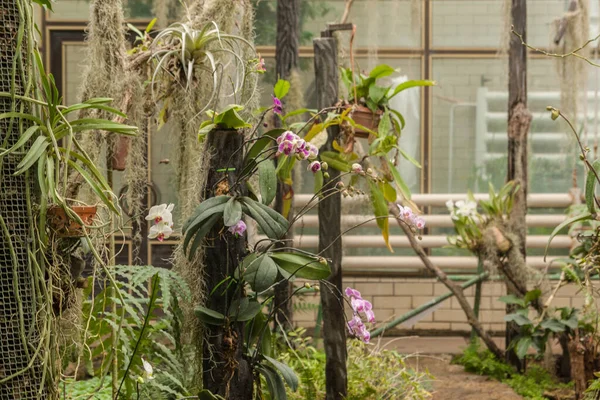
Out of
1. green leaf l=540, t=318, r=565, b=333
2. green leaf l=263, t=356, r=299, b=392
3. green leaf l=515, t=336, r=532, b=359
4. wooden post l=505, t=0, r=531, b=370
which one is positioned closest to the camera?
green leaf l=263, t=356, r=299, b=392

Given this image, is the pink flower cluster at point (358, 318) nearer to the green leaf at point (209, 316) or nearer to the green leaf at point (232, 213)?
the green leaf at point (209, 316)

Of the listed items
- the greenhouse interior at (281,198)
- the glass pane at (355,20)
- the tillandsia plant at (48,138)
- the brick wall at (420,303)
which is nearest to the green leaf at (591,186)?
the greenhouse interior at (281,198)

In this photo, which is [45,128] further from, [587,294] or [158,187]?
[158,187]

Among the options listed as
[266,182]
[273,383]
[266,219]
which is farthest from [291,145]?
[273,383]

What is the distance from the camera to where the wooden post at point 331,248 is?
359cm

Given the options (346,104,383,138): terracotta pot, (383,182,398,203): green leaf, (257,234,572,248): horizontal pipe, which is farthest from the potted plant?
(257,234,572,248): horizontal pipe

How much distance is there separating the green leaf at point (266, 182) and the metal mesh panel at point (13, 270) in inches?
31.7

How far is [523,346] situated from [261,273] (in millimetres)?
2674

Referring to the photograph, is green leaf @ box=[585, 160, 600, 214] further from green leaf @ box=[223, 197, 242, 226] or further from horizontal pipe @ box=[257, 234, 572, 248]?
horizontal pipe @ box=[257, 234, 572, 248]

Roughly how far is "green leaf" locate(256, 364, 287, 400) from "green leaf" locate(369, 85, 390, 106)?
1491mm

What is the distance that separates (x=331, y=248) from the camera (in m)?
3.63

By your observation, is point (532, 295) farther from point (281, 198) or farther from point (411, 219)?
point (411, 219)

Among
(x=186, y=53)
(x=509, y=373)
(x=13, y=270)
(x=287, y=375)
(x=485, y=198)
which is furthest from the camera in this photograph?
(x=485, y=198)

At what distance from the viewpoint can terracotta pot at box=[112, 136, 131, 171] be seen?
114 inches
